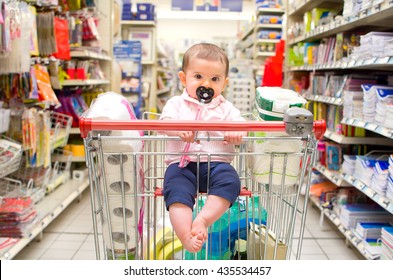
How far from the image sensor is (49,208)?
10.6 ft

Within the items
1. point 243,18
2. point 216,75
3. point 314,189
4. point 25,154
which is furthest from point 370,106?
point 243,18

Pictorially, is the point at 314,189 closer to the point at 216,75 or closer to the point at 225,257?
the point at 225,257

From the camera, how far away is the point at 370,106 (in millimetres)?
2736

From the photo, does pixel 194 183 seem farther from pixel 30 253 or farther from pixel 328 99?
pixel 328 99

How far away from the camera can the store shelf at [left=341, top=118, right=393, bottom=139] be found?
2414mm

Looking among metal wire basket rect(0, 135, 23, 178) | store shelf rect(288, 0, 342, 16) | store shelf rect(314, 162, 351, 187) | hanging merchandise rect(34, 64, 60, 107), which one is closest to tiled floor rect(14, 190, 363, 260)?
store shelf rect(314, 162, 351, 187)

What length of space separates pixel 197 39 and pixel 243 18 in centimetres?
184

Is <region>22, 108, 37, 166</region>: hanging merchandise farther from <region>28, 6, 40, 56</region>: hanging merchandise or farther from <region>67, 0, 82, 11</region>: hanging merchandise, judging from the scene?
<region>67, 0, 82, 11</region>: hanging merchandise

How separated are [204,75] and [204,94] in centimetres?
8

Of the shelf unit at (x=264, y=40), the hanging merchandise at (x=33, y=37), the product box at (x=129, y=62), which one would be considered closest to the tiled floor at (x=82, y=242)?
the hanging merchandise at (x=33, y=37)

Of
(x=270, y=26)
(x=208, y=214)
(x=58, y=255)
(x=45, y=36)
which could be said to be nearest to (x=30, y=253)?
(x=58, y=255)

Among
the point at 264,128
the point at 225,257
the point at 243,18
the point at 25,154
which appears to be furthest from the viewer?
the point at 243,18

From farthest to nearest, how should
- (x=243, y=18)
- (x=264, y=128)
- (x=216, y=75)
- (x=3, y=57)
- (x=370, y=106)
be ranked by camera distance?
1. (x=243, y=18)
2. (x=370, y=106)
3. (x=3, y=57)
4. (x=216, y=75)
5. (x=264, y=128)
